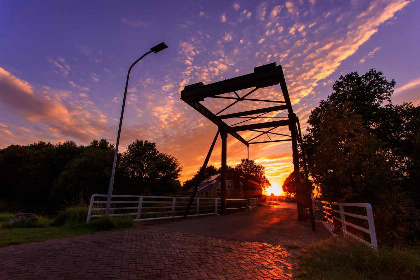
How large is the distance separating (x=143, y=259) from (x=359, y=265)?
4.13 meters

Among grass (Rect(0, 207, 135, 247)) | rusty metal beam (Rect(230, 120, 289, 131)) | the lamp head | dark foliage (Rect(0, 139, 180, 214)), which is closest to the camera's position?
grass (Rect(0, 207, 135, 247))

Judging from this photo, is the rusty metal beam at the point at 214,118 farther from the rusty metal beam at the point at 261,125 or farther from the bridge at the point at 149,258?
the bridge at the point at 149,258

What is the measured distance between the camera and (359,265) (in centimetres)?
373

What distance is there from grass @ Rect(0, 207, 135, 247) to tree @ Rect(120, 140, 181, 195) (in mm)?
23578

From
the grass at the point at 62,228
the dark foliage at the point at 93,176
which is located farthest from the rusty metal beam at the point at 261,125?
the dark foliage at the point at 93,176

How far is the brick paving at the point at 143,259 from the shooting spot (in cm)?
348

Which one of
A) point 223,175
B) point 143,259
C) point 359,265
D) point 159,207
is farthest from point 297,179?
point 143,259

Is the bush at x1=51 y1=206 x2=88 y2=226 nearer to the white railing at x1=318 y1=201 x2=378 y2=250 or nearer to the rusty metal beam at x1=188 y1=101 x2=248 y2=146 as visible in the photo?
the rusty metal beam at x1=188 y1=101 x2=248 y2=146

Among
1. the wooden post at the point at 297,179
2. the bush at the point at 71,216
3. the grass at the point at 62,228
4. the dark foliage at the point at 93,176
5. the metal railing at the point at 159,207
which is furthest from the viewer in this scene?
the dark foliage at the point at 93,176

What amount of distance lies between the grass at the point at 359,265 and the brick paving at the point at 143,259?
43cm

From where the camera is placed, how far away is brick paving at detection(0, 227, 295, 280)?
3480 mm

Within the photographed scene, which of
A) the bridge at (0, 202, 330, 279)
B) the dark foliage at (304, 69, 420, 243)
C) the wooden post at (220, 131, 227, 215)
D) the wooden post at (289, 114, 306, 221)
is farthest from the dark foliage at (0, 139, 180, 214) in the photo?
the dark foliage at (304, 69, 420, 243)

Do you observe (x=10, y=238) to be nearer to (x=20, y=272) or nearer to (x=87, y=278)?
(x=20, y=272)

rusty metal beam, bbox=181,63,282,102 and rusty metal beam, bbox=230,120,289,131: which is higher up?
rusty metal beam, bbox=181,63,282,102
